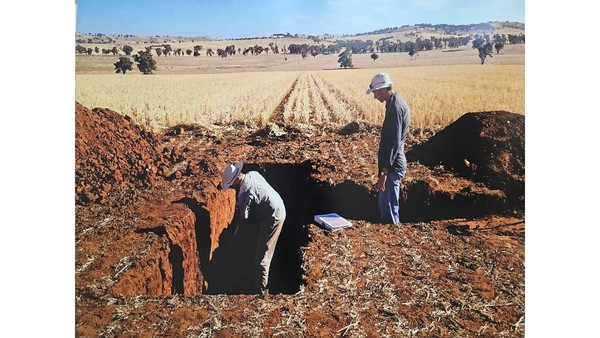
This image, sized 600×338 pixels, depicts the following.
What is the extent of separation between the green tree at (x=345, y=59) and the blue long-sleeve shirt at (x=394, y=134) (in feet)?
2.41

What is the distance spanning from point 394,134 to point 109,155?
3.54 meters

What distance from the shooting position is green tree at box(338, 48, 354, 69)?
6.33m

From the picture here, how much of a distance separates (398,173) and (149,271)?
3151 millimetres

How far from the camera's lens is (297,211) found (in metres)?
6.40

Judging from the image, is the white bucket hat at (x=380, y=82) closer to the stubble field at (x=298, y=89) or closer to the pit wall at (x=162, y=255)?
the stubble field at (x=298, y=89)

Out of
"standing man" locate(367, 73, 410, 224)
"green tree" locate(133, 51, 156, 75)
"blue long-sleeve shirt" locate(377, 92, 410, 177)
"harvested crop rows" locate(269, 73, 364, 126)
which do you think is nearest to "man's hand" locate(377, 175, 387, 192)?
"standing man" locate(367, 73, 410, 224)

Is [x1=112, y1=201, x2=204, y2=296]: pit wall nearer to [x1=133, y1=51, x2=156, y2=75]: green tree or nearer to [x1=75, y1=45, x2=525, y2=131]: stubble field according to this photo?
[x1=75, y1=45, x2=525, y2=131]: stubble field

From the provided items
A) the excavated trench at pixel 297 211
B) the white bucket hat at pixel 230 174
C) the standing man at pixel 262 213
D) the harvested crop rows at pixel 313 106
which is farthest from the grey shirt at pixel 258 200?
the harvested crop rows at pixel 313 106

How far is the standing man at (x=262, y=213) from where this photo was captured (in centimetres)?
591

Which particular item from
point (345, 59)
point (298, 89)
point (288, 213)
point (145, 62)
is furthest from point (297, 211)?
point (145, 62)

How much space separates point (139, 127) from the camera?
6.47m

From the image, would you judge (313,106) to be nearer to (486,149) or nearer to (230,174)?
(230,174)

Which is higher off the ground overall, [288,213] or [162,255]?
[288,213]

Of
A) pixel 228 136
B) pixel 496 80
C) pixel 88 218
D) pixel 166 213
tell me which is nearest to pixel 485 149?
pixel 496 80
